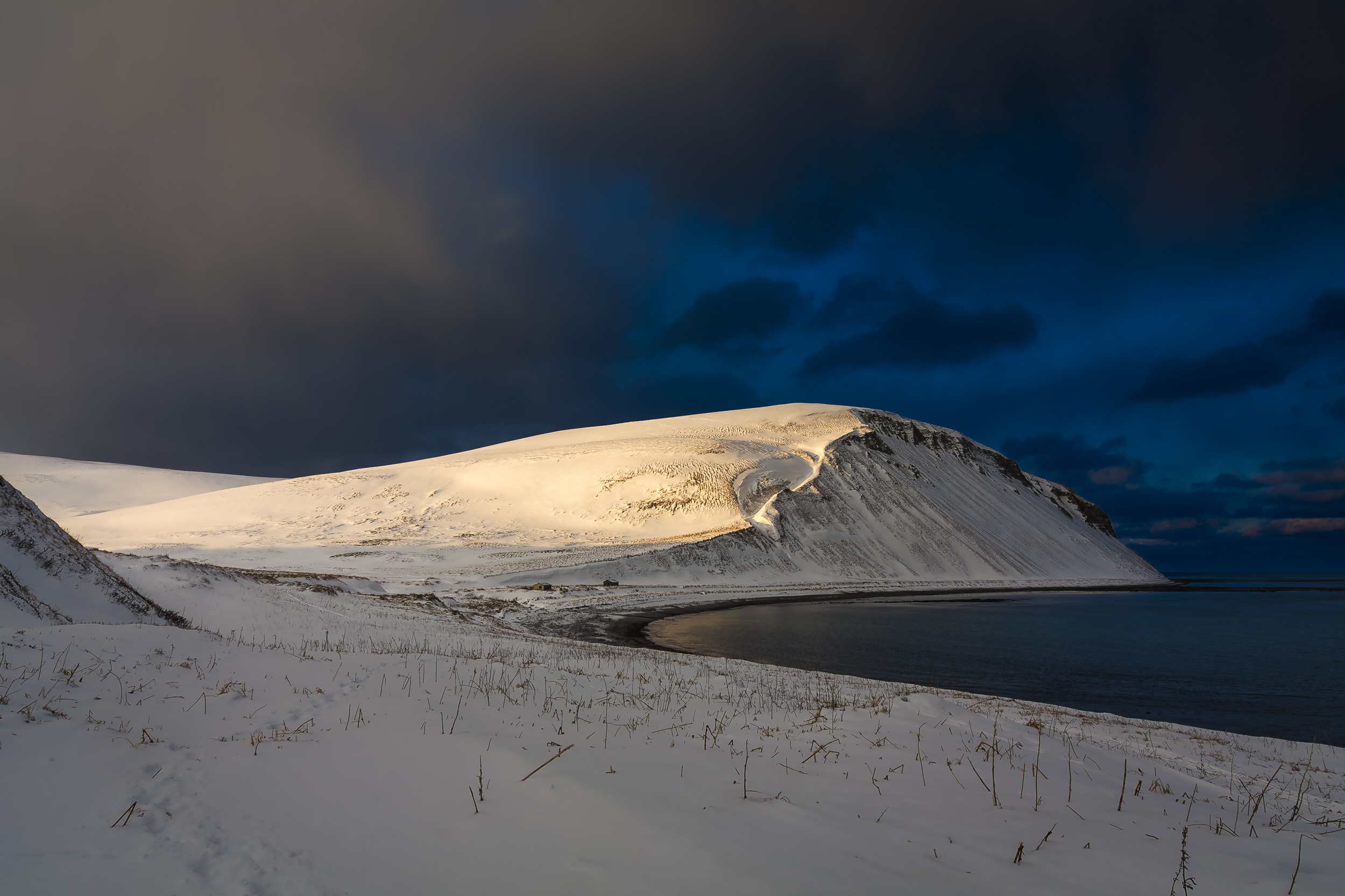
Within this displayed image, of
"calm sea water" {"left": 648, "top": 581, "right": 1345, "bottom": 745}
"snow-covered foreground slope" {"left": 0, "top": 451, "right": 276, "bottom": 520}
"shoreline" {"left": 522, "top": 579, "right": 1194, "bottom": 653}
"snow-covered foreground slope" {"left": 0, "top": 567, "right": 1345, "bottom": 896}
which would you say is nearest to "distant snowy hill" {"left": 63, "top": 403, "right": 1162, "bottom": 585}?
"shoreline" {"left": 522, "top": 579, "right": 1194, "bottom": 653}

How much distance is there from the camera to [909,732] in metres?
9.15

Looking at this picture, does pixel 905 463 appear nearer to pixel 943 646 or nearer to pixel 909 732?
pixel 943 646

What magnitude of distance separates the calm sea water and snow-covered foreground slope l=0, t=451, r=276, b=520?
10501 centimetres

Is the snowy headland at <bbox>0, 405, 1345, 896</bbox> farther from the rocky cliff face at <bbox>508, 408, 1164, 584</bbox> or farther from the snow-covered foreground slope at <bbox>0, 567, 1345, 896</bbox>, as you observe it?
the rocky cliff face at <bbox>508, 408, 1164, 584</bbox>

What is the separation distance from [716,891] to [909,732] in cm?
634

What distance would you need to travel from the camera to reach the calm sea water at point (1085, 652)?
18656 mm

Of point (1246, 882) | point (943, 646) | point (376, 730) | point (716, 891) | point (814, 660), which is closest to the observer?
point (716, 891)

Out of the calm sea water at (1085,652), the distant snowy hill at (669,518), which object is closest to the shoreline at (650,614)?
the calm sea water at (1085,652)

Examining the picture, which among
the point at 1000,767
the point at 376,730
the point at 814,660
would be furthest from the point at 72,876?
the point at 814,660

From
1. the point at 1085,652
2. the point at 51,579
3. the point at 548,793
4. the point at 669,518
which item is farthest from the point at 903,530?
the point at 548,793

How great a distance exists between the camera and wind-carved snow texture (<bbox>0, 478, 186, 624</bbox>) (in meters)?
11.5

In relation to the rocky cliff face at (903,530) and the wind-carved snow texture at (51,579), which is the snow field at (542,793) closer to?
the wind-carved snow texture at (51,579)

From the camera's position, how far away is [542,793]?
16.9 ft

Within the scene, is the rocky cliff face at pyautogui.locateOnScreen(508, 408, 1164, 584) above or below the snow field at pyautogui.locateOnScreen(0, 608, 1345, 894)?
above
